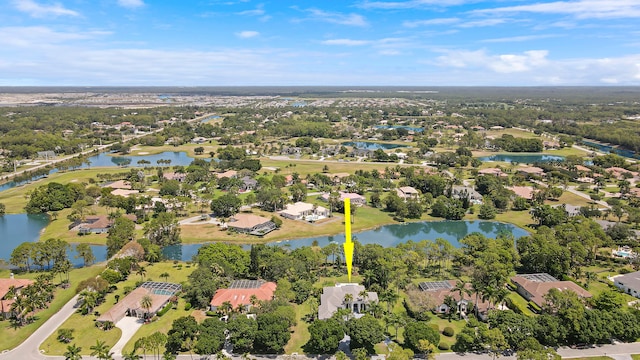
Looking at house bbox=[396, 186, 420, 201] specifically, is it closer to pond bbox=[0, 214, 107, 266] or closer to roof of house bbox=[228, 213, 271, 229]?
roof of house bbox=[228, 213, 271, 229]

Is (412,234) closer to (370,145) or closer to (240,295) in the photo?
(240,295)

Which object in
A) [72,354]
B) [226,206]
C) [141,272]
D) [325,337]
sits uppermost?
[72,354]

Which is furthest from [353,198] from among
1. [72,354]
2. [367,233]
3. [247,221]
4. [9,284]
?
[72,354]

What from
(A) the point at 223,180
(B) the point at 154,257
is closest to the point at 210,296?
(B) the point at 154,257

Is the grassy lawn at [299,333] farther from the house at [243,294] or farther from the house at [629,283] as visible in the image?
the house at [629,283]

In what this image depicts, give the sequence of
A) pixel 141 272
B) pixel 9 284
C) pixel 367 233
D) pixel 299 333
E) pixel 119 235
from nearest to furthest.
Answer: pixel 299 333
pixel 9 284
pixel 141 272
pixel 119 235
pixel 367 233

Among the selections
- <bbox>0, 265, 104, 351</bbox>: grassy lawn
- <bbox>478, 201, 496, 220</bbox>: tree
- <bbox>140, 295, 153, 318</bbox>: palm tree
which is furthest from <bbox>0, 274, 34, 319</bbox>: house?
<bbox>478, 201, 496, 220</bbox>: tree

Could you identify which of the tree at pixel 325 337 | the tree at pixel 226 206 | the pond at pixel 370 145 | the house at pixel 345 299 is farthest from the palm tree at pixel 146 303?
the pond at pixel 370 145
